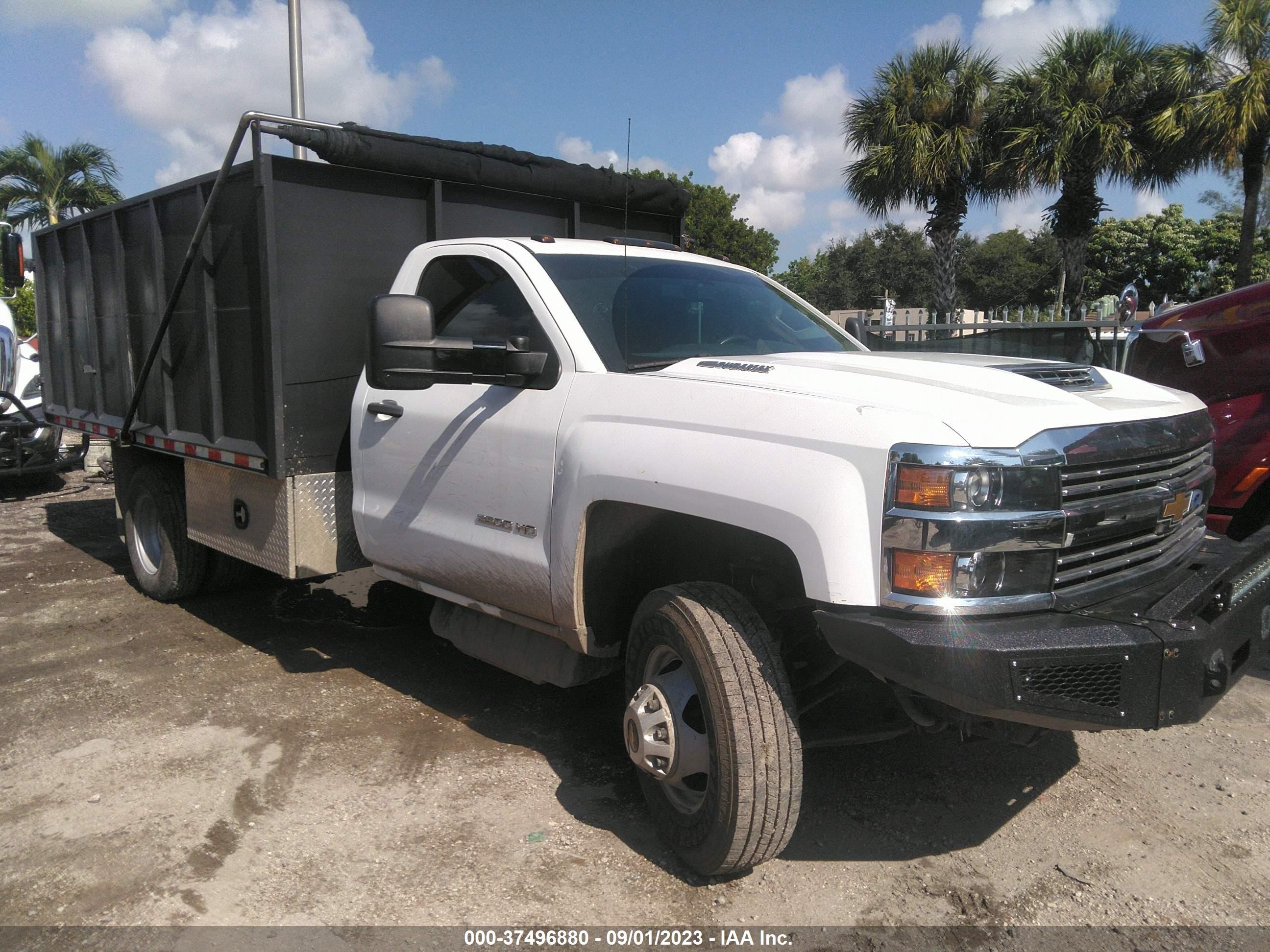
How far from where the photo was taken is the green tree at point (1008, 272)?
6066cm

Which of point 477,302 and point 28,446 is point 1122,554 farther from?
point 28,446

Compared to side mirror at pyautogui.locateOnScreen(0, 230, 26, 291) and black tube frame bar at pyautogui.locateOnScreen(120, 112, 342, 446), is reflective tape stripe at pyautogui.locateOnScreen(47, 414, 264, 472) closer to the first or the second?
black tube frame bar at pyautogui.locateOnScreen(120, 112, 342, 446)

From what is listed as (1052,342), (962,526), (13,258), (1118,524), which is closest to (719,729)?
(962,526)

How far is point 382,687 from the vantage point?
4836 mm

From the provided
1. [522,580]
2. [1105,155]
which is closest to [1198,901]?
[522,580]

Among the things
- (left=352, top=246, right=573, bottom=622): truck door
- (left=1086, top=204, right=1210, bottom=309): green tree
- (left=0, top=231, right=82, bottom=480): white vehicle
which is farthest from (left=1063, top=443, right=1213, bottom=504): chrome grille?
(left=1086, top=204, right=1210, bottom=309): green tree

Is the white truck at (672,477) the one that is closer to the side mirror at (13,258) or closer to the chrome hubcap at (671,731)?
the chrome hubcap at (671,731)

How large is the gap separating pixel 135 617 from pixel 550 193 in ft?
12.1

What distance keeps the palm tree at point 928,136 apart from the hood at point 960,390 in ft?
55.4

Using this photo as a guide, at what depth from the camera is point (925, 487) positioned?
2.49 meters

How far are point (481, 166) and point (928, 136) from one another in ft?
52.4

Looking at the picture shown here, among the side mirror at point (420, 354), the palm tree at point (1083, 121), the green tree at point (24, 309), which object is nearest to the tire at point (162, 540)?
the side mirror at point (420, 354)

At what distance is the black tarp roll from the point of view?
457 centimetres

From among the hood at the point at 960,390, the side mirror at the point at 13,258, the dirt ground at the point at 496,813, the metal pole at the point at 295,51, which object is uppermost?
the metal pole at the point at 295,51
